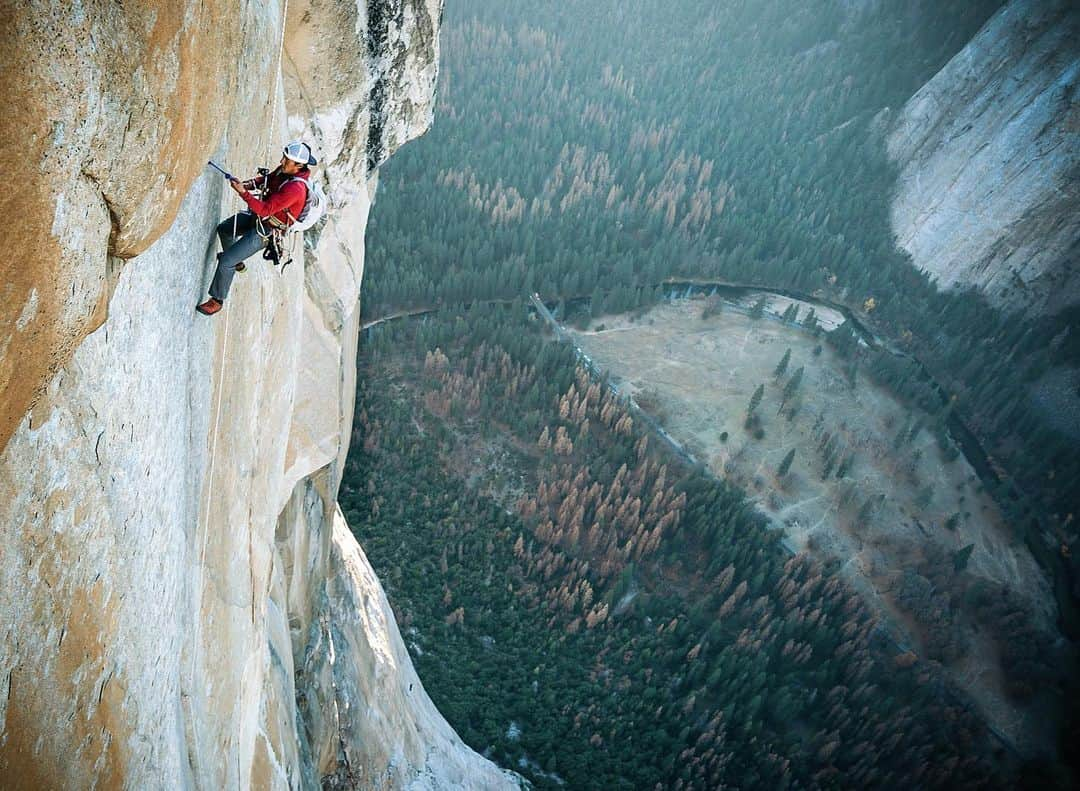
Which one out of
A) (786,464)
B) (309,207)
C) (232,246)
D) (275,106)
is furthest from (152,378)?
(786,464)

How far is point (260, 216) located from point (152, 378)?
5.90ft

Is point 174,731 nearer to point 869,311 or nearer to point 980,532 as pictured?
point 980,532

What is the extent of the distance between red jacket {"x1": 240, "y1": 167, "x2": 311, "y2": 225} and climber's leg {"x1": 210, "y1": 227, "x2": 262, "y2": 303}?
0.24 metres

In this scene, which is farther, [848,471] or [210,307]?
[848,471]

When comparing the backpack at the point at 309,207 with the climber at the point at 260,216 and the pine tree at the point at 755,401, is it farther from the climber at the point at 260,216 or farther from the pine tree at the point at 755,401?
the pine tree at the point at 755,401

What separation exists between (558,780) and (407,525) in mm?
7486

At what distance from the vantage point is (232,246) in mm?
5488

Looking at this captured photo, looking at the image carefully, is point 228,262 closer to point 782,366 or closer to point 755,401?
point 755,401

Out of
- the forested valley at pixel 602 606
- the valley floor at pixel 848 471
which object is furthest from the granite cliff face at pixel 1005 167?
the forested valley at pixel 602 606

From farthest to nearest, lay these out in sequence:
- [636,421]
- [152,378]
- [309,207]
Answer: [636,421]
[309,207]
[152,378]

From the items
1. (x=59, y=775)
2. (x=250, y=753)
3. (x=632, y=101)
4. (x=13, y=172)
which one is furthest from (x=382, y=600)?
(x=632, y=101)

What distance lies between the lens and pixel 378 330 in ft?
82.9

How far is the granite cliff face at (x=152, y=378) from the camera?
3078 mm

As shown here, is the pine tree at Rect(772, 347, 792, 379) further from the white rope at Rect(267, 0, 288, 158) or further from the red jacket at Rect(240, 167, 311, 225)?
the red jacket at Rect(240, 167, 311, 225)
